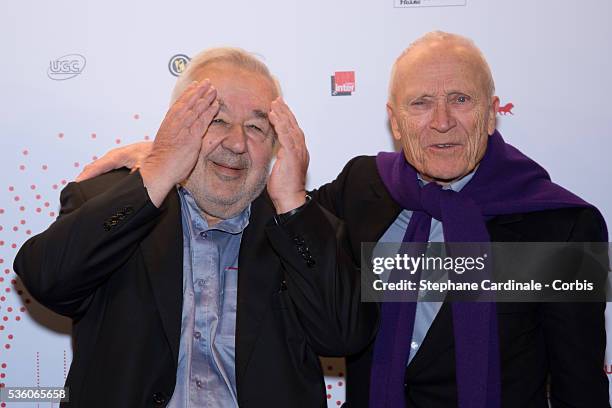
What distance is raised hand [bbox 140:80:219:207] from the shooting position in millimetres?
2008

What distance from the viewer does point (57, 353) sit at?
2.95m

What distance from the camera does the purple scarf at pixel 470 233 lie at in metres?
2.15

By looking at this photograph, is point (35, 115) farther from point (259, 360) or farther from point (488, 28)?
point (488, 28)

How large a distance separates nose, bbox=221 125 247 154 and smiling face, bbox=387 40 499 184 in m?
0.54

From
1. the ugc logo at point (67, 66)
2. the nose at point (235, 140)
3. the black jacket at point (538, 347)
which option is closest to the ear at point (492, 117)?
the black jacket at point (538, 347)

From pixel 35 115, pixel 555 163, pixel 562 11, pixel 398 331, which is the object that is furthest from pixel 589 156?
pixel 35 115

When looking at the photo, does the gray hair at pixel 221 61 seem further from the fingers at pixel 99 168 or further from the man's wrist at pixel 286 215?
the man's wrist at pixel 286 215

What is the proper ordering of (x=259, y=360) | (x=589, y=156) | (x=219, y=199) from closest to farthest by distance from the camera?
(x=259, y=360) → (x=219, y=199) → (x=589, y=156)

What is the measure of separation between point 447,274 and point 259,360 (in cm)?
67

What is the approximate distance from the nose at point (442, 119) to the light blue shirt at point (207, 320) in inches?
27.9

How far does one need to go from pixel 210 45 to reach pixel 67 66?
0.60 meters

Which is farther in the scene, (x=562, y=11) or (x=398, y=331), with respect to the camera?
(x=562, y=11)

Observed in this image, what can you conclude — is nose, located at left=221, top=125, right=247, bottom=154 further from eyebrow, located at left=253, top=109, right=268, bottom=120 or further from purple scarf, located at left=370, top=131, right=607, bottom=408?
purple scarf, located at left=370, top=131, right=607, bottom=408

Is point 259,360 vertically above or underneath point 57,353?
above
